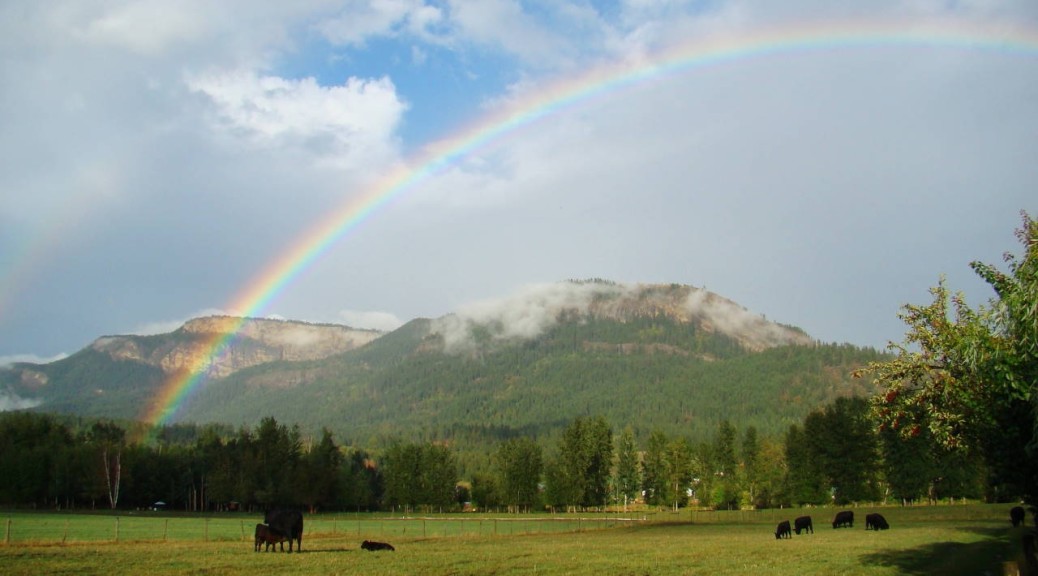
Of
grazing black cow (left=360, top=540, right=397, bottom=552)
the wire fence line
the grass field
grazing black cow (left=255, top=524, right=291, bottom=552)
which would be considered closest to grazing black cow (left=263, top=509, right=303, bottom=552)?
grazing black cow (left=255, top=524, right=291, bottom=552)

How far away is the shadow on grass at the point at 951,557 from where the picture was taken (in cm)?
2673

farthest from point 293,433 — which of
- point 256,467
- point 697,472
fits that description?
point 697,472

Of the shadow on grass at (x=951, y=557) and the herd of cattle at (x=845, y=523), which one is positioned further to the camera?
the herd of cattle at (x=845, y=523)

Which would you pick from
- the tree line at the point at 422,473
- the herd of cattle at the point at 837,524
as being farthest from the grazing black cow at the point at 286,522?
the tree line at the point at 422,473

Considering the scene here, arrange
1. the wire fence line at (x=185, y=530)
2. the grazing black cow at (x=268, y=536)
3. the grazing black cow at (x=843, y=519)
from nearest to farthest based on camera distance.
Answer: the grazing black cow at (x=268, y=536), the wire fence line at (x=185, y=530), the grazing black cow at (x=843, y=519)

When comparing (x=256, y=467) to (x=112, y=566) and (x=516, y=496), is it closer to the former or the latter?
(x=516, y=496)

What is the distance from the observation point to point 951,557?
30891 mm

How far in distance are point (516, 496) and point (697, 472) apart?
35189 mm

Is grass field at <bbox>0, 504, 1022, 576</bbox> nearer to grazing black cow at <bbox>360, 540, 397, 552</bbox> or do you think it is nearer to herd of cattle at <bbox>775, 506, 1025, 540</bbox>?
grazing black cow at <bbox>360, 540, 397, 552</bbox>

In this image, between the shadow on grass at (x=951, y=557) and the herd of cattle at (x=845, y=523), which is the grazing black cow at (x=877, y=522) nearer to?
the herd of cattle at (x=845, y=523)

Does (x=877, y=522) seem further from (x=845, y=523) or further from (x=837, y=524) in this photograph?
(x=845, y=523)

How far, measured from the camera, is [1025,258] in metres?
16.9

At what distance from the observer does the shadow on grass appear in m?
26.7

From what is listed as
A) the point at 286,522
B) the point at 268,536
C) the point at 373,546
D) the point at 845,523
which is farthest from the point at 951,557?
the point at 845,523
